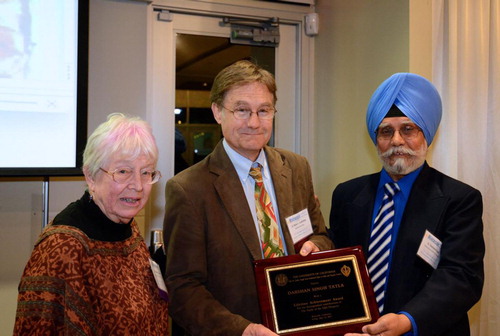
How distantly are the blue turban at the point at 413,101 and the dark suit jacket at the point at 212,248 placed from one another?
22.4 inches

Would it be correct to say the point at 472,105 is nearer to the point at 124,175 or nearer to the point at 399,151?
the point at 399,151

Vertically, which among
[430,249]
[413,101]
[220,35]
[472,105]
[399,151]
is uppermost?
[220,35]

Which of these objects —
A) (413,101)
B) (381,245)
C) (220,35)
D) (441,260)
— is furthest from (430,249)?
(220,35)

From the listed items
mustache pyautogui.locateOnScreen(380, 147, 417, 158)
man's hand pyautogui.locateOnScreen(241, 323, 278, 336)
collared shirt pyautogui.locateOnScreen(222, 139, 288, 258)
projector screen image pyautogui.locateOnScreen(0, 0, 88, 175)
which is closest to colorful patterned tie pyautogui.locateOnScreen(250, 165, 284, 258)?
collared shirt pyautogui.locateOnScreen(222, 139, 288, 258)

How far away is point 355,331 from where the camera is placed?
1.71 metres

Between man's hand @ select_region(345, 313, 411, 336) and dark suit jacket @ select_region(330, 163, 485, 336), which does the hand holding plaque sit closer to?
man's hand @ select_region(345, 313, 411, 336)

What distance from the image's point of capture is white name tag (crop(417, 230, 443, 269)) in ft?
5.96

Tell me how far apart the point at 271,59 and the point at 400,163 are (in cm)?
208

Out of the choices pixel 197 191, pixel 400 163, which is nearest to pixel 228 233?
pixel 197 191

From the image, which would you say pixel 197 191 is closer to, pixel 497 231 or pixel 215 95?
pixel 215 95

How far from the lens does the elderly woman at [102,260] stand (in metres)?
1.39

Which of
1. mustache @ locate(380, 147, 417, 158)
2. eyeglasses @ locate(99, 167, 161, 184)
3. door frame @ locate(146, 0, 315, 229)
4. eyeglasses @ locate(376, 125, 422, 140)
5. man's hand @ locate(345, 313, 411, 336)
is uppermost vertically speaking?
door frame @ locate(146, 0, 315, 229)

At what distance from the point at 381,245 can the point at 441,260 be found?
23 cm

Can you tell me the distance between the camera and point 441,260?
1.82m
